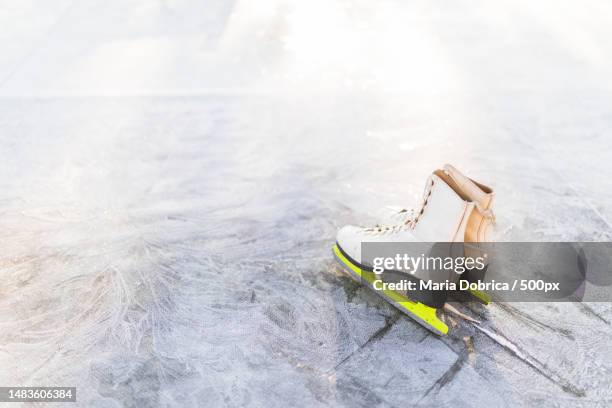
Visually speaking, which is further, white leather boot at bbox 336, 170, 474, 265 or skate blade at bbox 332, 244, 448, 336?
skate blade at bbox 332, 244, 448, 336

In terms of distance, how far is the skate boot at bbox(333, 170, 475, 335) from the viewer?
5.88ft

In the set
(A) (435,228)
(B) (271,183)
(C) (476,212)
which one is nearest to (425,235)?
(A) (435,228)

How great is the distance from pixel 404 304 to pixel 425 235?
31 centimetres

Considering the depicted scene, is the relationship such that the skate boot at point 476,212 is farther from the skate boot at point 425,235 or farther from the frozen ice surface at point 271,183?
the frozen ice surface at point 271,183

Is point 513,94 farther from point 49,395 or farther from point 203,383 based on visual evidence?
point 49,395

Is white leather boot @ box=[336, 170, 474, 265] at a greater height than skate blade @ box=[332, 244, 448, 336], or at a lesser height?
greater

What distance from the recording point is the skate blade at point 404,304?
1911 millimetres

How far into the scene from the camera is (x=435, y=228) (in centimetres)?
187

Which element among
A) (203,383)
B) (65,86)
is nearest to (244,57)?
(65,86)

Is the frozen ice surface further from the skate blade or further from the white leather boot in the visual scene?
the white leather boot

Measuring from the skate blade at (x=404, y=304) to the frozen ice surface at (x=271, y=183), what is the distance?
2.0 inches

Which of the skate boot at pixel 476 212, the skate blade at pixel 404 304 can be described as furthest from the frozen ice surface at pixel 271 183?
the skate boot at pixel 476 212

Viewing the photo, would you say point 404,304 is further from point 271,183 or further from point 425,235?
point 271,183

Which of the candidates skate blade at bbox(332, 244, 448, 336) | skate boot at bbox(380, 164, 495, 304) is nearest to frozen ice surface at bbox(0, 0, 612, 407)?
skate blade at bbox(332, 244, 448, 336)
